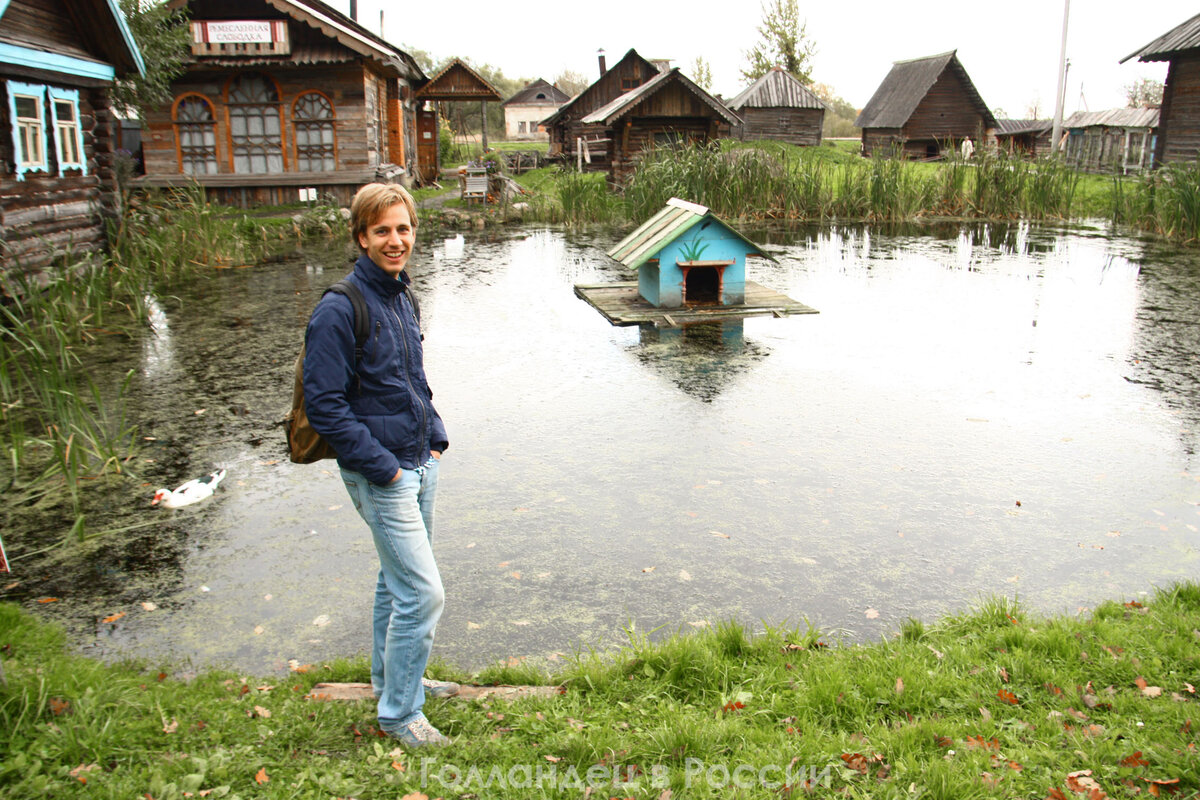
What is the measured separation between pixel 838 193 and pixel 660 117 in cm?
719

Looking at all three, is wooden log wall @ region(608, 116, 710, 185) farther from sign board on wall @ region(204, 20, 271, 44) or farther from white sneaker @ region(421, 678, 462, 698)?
white sneaker @ region(421, 678, 462, 698)

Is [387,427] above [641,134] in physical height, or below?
below

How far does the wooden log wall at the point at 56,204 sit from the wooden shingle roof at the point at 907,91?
32.2 metres

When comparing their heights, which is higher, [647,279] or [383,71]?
[383,71]

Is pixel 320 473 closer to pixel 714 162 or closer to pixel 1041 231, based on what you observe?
pixel 714 162

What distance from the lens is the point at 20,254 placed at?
9.74 meters

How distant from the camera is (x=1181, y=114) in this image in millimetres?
22656

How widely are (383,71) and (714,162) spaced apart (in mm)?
8570

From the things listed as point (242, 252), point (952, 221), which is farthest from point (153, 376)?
point (952, 221)

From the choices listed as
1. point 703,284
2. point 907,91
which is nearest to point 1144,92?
point 907,91

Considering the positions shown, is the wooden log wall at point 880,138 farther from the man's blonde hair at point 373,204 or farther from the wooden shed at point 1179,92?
the man's blonde hair at point 373,204

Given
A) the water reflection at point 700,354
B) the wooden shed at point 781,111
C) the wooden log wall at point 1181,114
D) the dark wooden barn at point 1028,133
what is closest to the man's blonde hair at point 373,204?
the water reflection at point 700,354

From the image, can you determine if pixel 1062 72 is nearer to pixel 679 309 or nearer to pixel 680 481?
pixel 679 309

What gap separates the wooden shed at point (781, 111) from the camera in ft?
128
